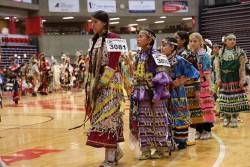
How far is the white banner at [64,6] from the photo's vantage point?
23.9 m

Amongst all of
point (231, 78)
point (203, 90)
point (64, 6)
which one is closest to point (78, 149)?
point (203, 90)

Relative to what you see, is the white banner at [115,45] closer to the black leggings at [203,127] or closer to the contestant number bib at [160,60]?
the contestant number bib at [160,60]

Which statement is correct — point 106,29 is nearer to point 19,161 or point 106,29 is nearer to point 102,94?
point 102,94

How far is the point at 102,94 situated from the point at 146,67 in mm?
674

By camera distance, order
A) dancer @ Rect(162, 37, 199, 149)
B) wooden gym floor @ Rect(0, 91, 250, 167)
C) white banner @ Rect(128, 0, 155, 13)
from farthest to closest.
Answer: white banner @ Rect(128, 0, 155, 13)
dancer @ Rect(162, 37, 199, 149)
wooden gym floor @ Rect(0, 91, 250, 167)

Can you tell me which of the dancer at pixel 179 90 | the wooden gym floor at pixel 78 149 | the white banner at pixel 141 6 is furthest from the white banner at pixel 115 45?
the white banner at pixel 141 6

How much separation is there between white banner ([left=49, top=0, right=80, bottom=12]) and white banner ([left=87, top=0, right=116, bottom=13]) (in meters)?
0.68

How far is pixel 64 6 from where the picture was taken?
24.1 meters

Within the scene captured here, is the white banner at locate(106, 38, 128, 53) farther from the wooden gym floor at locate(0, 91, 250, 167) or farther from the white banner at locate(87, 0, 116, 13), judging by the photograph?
the white banner at locate(87, 0, 116, 13)

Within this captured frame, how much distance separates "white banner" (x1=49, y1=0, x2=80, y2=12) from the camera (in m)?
23.9

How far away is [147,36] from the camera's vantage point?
4977mm

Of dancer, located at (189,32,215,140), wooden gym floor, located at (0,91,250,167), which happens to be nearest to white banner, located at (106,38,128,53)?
wooden gym floor, located at (0,91,250,167)

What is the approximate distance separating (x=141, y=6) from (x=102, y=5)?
2241 mm

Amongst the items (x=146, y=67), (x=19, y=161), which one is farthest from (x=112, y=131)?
(x=19, y=161)
